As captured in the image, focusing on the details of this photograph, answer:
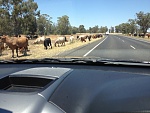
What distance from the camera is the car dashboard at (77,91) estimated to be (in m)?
2.07

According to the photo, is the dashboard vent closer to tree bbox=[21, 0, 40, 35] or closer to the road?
the road

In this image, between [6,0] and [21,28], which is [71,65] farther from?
[21,28]

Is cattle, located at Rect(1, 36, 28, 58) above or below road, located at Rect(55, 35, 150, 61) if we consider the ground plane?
above

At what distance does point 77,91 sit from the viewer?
92.8 inches

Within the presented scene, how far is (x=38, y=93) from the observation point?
2.20 metres

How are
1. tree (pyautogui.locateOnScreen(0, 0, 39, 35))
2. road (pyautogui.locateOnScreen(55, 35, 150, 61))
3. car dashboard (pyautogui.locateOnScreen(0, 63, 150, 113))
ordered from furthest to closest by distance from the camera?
tree (pyautogui.locateOnScreen(0, 0, 39, 35)) → road (pyautogui.locateOnScreen(55, 35, 150, 61)) → car dashboard (pyautogui.locateOnScreen(0, 63, 150, 113))

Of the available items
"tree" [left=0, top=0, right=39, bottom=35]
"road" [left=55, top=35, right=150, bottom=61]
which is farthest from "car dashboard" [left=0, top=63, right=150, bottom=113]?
"tree" [left=0, top=0, right=39, bottom=35]

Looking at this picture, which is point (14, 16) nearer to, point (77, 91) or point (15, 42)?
point (15, 42)

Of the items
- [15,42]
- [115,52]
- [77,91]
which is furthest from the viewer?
[15,42]

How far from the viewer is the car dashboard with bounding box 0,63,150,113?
2068 millimetres

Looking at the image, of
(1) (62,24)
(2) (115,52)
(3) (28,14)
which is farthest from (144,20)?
(2) (115,52)

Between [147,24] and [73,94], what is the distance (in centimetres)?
12818

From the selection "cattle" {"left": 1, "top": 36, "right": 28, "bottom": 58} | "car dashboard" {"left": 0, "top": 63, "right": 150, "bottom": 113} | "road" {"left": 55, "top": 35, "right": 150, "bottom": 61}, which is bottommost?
"road" {"left": 55, "top": 35, "right": 150, "bottom": 61}

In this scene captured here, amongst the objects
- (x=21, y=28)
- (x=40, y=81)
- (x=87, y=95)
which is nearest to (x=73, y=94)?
(x=87, y=95)
